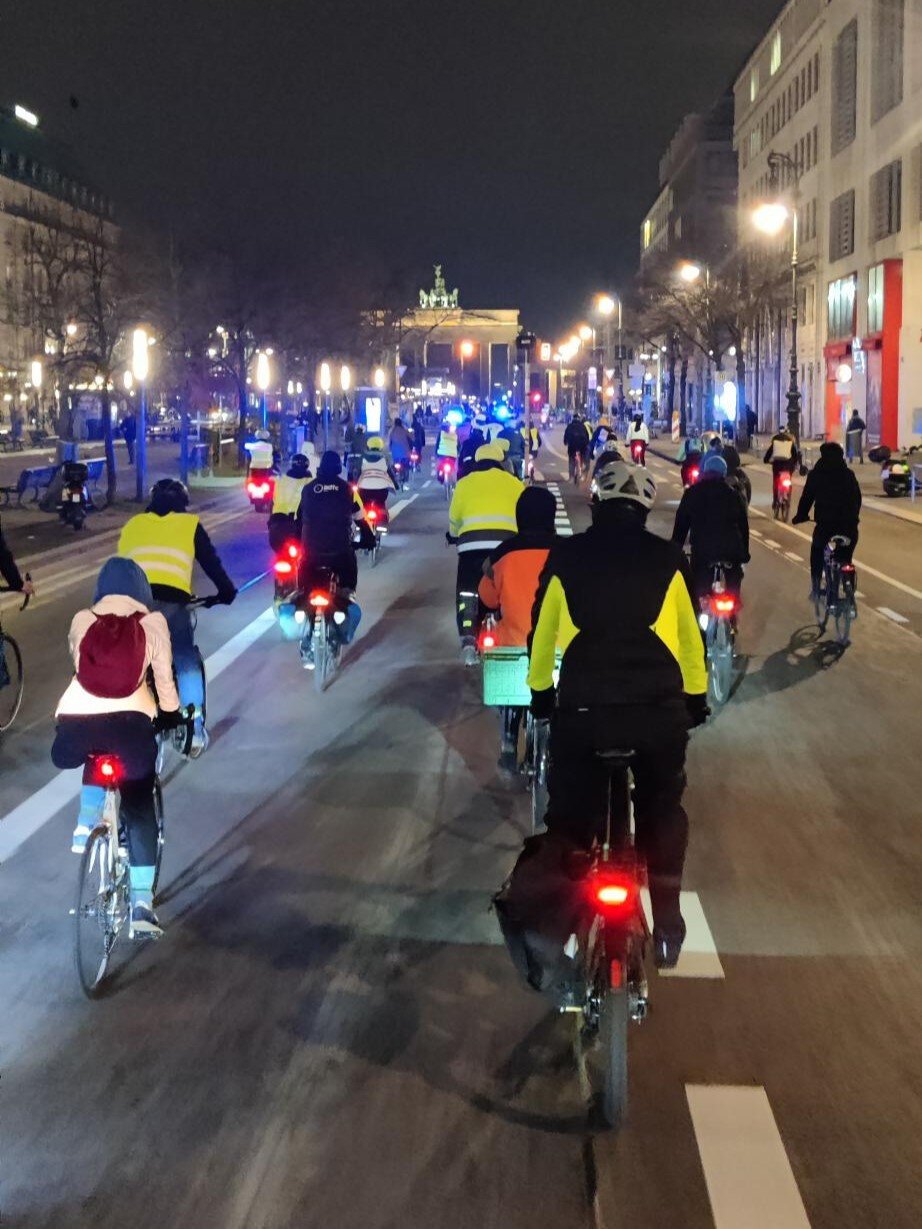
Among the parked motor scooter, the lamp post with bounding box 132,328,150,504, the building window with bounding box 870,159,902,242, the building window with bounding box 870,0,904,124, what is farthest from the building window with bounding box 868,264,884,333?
the parked motor scooter

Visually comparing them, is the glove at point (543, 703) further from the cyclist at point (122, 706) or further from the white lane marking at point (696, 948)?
the cyclist at point (122, 706)

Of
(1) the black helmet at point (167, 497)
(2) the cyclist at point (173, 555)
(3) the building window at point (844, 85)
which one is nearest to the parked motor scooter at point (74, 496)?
(2) the cyclist at point (173, 555)

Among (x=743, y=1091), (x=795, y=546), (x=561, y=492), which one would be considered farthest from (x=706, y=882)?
(x=561, y=492)

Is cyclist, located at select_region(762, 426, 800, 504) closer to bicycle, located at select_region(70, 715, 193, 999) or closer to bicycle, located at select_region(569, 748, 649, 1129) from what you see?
bicycle, located at select_region(70, 715, 193, 999)

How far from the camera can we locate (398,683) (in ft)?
43.5

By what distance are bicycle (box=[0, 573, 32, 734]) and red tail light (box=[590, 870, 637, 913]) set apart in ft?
24.1

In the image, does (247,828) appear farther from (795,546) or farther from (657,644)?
(795,546)

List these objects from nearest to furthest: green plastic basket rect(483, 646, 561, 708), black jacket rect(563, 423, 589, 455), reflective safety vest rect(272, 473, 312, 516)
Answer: green plastic basket rect(483, 646, 561, 708) < reflective safety vest rect(272, 473, 312, 516) < black jacket rect(563, 423, 589, 455)

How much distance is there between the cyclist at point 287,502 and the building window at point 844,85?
56203 millimetres

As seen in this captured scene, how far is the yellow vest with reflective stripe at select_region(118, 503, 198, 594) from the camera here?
9031 mm

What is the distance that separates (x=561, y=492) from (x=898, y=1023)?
118 feet

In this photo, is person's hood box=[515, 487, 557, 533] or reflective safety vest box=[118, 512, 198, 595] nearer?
person's hood box=[515, 487, 557, 533]

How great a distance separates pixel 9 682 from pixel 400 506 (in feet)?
87.6

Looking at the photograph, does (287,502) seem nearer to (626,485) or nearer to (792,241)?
(626,485)
